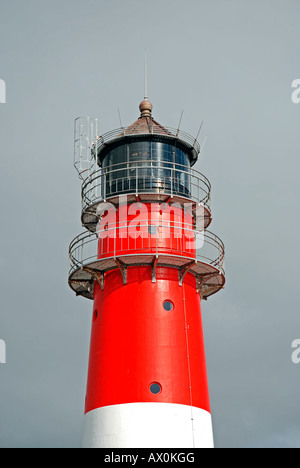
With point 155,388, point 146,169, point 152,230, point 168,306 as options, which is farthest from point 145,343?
point 146,169

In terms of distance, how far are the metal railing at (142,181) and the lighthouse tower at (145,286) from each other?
0.04 meters

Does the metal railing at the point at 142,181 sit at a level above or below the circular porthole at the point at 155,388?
above

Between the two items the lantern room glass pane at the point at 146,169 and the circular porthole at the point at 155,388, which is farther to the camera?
the lantern room glass pane at the point at 146,169

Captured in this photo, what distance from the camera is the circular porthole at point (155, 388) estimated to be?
29.8 meters

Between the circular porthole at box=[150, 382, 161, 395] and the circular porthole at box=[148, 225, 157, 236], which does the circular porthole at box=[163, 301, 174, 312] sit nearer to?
the circular porthole at box=[148, 225, 157, 236]

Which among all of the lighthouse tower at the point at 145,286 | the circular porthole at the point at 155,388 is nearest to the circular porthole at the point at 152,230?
the lighthouse tower at the point at 145,286

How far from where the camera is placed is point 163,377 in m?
30.1

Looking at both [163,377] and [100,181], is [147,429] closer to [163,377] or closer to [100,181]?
[163,377]

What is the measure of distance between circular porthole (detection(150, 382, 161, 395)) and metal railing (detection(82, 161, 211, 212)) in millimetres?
7825

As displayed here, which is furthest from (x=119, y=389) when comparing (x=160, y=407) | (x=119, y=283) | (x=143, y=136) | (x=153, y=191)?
(x=143, y=136)

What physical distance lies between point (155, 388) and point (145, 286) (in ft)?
13.7

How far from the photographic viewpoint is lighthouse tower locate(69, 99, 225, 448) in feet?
97.5

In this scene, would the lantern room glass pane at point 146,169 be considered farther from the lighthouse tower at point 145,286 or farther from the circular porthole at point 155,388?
the circular porthole at point 155,388

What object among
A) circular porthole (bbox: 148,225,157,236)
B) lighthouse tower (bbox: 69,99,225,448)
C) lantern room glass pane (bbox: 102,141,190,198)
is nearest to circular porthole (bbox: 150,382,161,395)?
lighthouse tower (bbox: 69,99,225,448)
